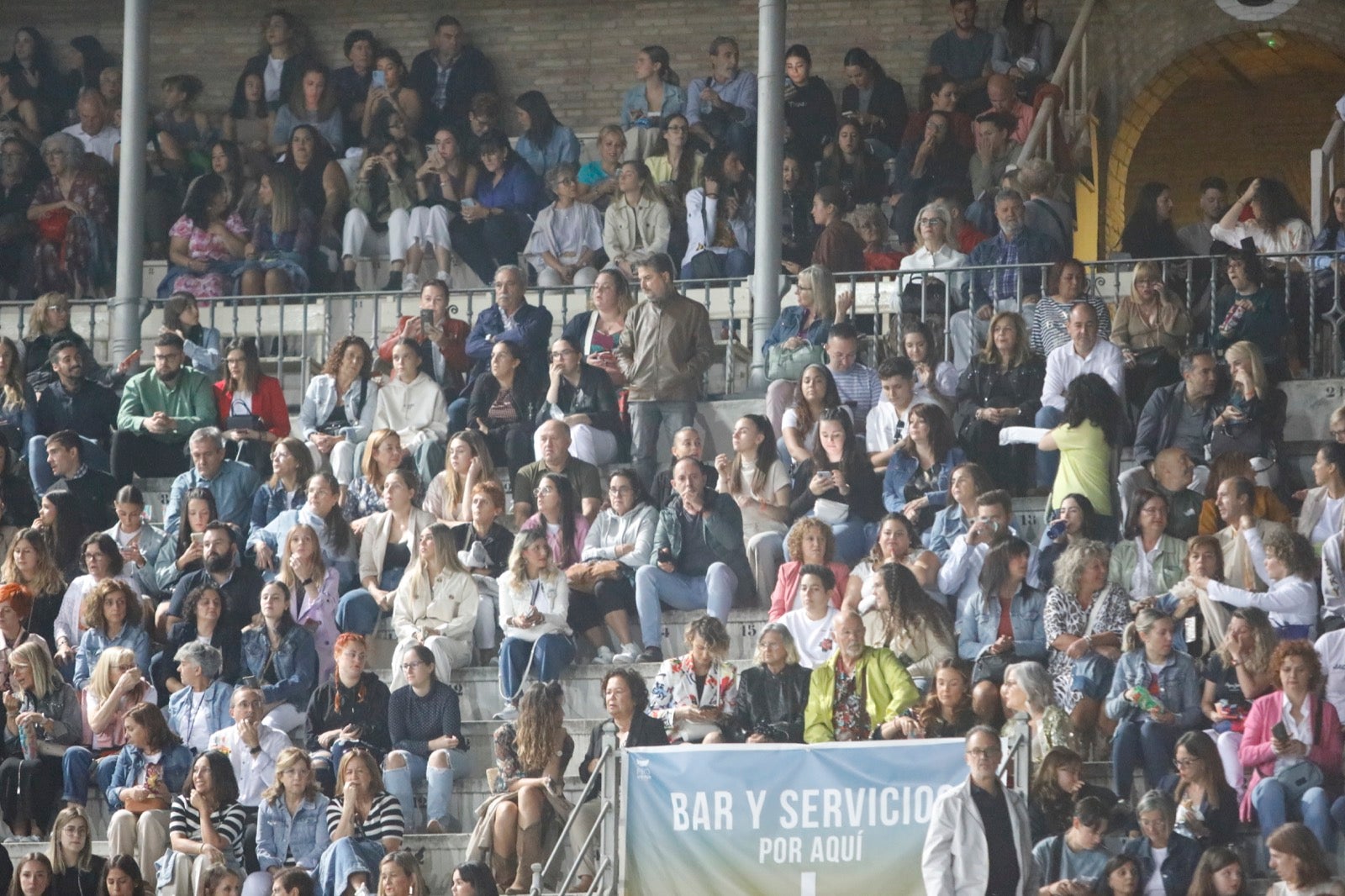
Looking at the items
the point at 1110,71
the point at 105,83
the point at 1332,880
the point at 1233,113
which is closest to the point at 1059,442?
the point at 1332,880

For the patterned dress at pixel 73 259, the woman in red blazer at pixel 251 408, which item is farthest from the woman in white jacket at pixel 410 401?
the patterned dress at pixel 73 259

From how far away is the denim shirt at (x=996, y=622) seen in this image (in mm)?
13070

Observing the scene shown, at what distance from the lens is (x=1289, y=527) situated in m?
13.3

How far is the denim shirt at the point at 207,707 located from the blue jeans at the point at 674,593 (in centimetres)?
198

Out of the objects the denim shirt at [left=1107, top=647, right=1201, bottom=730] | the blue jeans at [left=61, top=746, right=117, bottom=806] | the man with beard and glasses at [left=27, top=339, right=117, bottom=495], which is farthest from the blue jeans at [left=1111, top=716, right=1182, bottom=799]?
the man with beard and glasses at [left=27, top=339, right=117, bottom=495]

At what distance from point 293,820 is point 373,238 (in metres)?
6.59

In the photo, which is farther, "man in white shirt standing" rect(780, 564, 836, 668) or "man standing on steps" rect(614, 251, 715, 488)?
"man standing on steps" rect(614, 251, 715, 488)

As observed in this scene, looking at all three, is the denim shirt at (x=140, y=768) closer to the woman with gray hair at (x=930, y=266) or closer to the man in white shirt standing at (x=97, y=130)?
the woman with gray hair at (x=930, y=266)

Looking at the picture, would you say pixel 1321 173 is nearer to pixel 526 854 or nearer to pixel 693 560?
pixel 693 560

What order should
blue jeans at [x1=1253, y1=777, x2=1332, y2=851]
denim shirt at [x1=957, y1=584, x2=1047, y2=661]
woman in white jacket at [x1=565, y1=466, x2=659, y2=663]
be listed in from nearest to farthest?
blue jeans at [x1=1253, y1=777, x2=1332, y2=851], denim shirt at [x1=957, y1=584, x2=1047, y2=661], woman in white jacket at [x1=565, y1=466, x2=659, y2=663]

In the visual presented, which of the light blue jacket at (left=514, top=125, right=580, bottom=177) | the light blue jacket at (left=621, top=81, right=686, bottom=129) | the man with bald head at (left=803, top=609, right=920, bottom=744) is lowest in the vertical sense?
the man with bald head at (left=803, top=609, right=920, bottom=744)

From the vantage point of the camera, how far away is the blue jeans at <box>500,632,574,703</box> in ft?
44.1

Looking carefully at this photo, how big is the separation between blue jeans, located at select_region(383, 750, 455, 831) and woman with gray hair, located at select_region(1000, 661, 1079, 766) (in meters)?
2.55

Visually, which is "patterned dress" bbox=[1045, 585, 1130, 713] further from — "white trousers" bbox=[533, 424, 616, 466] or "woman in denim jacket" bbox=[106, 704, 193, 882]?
"woman in denim jacket" bbox=[106, 704, 193, 882]
